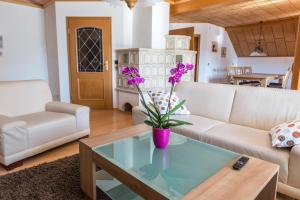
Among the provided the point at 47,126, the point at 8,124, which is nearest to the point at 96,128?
the point at 47,126

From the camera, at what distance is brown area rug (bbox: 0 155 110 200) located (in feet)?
5.41

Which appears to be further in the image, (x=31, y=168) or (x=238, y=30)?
(x=238, y=30)

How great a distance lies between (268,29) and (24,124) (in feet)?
23.8

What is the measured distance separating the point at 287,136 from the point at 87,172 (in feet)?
5.15

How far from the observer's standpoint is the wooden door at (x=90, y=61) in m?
4.43

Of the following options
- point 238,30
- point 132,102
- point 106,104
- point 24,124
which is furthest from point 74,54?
point 238,30

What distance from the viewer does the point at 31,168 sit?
2.04 meters

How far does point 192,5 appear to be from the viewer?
4.71 meters

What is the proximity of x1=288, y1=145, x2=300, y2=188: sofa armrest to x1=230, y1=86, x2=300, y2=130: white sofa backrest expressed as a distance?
0.58 meters

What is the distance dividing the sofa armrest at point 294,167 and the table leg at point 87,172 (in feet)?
4.78

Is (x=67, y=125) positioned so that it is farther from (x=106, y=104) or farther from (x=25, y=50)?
(x=25, y=50)

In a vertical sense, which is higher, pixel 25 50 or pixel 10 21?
pixel 10 21

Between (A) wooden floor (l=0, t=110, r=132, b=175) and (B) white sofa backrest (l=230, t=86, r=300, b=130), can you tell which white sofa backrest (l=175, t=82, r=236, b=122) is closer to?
(B) white sofa backrest (l=230, t=86, r=300, b=130)

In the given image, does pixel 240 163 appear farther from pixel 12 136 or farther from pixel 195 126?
pixel 12 136
